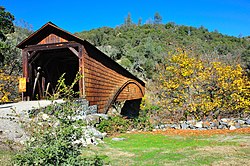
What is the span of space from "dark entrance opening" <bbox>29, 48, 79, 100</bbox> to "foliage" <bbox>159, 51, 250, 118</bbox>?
693cm

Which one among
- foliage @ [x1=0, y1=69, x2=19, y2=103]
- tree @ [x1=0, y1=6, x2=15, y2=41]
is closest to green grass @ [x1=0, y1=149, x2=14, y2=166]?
foliage @ [x1=0, y1=69, x2=19, y2=103]

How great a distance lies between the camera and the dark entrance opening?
13890mm

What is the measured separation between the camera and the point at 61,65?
17938 mm

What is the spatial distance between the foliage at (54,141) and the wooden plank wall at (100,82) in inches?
323

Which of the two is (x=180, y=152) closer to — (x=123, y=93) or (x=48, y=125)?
(x=48, y=125)

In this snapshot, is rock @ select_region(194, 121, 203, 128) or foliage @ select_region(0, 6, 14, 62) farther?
foliage @ select_region(0, 6, 14, 62)

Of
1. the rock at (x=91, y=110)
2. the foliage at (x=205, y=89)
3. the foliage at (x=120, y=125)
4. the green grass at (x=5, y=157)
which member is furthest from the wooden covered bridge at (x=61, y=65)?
the green grass at (x=5, y=157)

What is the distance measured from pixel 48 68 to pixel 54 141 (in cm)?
1371

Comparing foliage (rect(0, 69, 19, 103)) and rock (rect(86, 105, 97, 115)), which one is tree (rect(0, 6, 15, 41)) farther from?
rock (rect(86, 105, 97, 115))

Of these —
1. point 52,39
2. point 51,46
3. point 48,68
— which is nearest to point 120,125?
point 51,46

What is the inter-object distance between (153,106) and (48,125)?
13335 millimetres

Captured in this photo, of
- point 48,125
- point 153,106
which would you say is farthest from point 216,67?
point 48,125

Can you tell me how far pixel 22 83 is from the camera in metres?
12.8

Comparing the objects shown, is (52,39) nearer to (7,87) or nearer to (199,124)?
(7,87)
